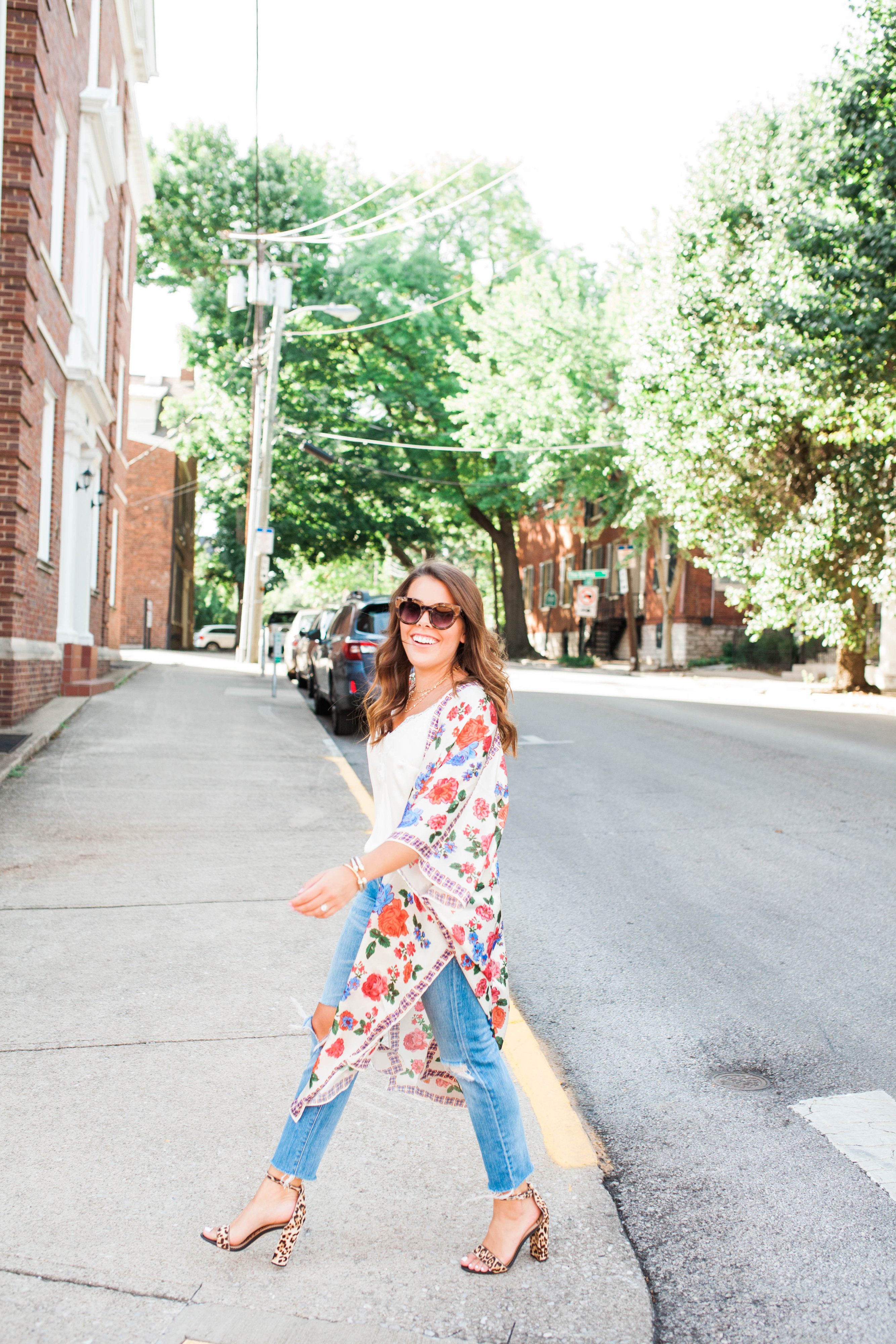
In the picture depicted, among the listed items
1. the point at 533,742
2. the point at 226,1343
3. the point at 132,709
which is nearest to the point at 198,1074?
the point at 226,1343

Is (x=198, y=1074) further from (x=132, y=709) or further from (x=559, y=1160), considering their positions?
(x=132, y=709)

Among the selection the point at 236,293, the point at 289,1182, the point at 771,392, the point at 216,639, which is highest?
the point at 236,293

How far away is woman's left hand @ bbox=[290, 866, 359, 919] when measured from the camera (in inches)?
101

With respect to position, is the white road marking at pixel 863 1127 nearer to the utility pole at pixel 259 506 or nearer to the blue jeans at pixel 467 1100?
the blue jeans at pixel 467 1100

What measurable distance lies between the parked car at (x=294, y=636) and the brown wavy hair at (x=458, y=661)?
61.0 ft

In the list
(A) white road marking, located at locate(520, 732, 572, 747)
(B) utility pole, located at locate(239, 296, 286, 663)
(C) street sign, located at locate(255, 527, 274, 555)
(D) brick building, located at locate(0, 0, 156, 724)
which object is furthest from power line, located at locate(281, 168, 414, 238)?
(A) white road marking, located at locate(520, 732, 572, 747)

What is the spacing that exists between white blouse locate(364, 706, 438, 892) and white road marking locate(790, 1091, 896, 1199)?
1.66 metres

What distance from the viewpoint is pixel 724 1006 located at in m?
4.76

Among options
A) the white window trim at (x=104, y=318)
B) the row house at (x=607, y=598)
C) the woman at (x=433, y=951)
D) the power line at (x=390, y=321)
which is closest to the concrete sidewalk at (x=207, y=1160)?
the woman at (x=433, y=951)

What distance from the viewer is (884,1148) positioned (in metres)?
3.46

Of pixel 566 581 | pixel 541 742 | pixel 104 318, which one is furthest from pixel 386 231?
pixel 566 581

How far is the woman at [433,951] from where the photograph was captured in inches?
107

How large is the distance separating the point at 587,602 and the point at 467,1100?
100.0 ft

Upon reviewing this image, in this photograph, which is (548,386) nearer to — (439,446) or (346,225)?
(439,446)
